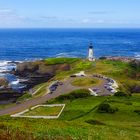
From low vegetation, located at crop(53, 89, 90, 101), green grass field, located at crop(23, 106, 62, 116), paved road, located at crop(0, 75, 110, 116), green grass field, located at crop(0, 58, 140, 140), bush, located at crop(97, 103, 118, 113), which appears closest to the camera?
green grass field, located at crop(0, 58, 140, 140)

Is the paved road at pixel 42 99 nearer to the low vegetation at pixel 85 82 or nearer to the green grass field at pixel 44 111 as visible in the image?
the low vegetation at pixel 85 82

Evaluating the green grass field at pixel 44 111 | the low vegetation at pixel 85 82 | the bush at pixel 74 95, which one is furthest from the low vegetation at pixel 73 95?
the low vegetation at pixel 85 82

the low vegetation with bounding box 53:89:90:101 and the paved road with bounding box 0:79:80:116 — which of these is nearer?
the paved road with bounding box 0:79:80:116

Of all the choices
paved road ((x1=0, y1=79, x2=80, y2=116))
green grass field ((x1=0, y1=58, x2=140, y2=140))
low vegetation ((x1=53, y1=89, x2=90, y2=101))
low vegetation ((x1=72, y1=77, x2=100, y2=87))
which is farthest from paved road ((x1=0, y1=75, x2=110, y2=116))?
green grass field ((x1=0, y1=58, x2=140, y2=140))

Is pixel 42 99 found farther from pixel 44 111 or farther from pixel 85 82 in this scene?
pixel 85 82

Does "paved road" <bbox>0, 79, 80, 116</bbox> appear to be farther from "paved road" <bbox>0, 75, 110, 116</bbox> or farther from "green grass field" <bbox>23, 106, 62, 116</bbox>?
"green grass field" <bbox>23, 106, 62, 116</bbox>

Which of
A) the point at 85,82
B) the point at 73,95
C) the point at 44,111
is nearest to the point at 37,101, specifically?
the point at 73,95

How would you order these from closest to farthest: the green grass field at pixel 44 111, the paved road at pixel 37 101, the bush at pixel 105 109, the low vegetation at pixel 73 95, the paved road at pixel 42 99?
the bush at pixel 105 109
the green grass field at pixel 44 111
the paved road at pixel 37 101
the paved road at pixel 42 99
the low vegetation at pixel 73 95

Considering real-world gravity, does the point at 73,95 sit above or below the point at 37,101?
above

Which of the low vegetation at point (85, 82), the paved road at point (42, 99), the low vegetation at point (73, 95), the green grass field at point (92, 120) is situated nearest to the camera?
the green grass field at point (92, 120)
